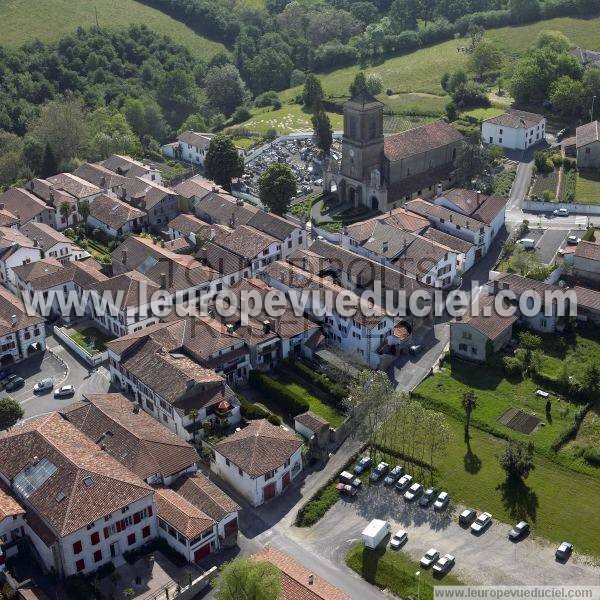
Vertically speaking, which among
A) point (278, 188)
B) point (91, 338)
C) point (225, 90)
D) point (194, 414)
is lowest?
point (91, 338)

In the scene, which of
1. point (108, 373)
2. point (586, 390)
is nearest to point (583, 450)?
point (586, 390)

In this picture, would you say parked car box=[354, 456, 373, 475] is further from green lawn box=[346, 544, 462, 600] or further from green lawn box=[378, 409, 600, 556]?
green lawn box=[346, 544, 462, 600]

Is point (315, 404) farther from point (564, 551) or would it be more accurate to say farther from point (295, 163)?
point (295, 163)

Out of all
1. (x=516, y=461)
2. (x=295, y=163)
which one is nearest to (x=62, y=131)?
(x=295, y=163)

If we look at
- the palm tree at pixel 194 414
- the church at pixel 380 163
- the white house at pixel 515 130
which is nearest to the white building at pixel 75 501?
the palm tree at pixel 194 414

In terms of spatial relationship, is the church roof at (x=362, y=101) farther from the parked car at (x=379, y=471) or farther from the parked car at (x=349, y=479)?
the parked car at (x=349, y=479)
